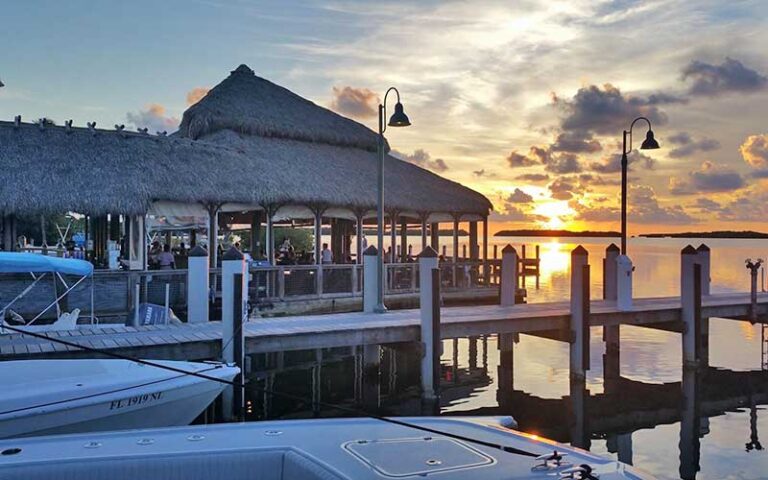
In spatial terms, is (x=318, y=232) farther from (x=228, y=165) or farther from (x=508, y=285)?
(x=508, y=285)

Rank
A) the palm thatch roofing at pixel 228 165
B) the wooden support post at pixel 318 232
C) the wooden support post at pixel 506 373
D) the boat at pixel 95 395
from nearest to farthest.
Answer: the boat at pixel 95 395, the wooden support post at pixel 506 373, the palm thatch roofing at pixel 228 165, the wooden support post at pixel 318 232

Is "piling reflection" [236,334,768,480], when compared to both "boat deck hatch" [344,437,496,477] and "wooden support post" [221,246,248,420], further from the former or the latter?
"boat deck hatch" [344,437,496,477]

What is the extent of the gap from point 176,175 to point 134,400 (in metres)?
10.7

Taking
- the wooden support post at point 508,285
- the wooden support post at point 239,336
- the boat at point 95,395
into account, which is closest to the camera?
the boat at point 95,395

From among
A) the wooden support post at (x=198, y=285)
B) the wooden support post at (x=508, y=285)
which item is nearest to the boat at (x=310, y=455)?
the wooden support post at (x=198, y=285)

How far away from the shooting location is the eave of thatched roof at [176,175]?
50.9ft

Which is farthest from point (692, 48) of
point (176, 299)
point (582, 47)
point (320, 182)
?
point (176, 299)

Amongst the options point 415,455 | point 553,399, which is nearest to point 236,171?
point 553,399

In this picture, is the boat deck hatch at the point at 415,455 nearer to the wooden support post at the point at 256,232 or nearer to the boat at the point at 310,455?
the boat at the point at 310,455

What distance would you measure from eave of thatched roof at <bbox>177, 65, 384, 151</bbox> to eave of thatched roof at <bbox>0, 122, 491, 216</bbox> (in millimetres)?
467

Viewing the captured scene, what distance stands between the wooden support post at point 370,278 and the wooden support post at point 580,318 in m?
4.13

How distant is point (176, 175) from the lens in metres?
17.4

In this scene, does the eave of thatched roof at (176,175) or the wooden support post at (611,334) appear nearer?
the eave of thatched roof at (176,175)

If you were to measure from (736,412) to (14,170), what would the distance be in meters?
16.7
